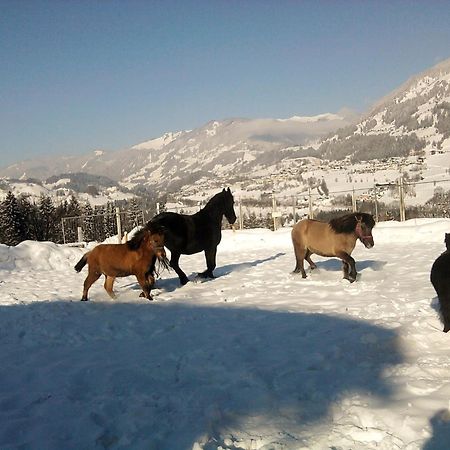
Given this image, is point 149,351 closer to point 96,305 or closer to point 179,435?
point 179,435

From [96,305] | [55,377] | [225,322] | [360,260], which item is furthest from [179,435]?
[360,260]

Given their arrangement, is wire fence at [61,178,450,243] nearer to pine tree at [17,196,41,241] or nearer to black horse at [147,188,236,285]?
black horse at [147,188,236,285]

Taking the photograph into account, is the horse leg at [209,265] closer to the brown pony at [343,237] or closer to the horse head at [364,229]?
the brown pony at [343,237]

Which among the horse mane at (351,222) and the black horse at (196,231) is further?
the black horse at (196,231)

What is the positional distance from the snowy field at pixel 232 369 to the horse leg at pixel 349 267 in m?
0.24

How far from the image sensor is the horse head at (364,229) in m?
9.07

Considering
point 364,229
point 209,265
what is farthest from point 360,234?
point 209,265

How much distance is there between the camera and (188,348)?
5.04 meters

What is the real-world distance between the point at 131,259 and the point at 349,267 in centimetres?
463

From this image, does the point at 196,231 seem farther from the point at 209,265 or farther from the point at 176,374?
the point at 176,374

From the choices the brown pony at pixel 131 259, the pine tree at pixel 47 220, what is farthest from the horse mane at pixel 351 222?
the pine tree at pixel 47 220

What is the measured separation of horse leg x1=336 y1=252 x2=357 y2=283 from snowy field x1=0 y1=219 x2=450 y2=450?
24 centimetres

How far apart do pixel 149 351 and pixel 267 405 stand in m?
2.00

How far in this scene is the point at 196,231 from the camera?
34.2 feet
